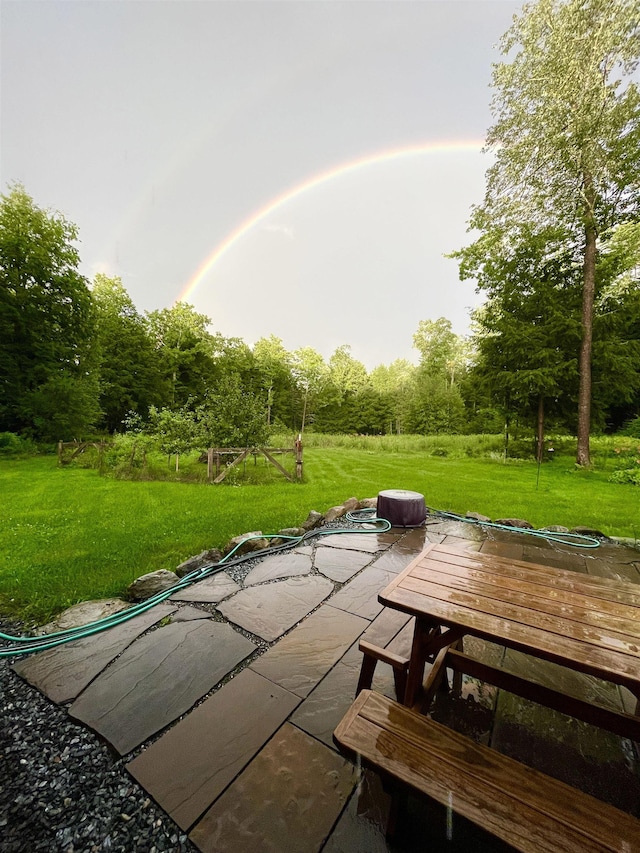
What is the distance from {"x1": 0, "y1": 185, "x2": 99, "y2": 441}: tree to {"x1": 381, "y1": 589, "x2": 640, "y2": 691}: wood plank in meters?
15.7

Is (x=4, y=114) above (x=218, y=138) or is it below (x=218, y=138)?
below

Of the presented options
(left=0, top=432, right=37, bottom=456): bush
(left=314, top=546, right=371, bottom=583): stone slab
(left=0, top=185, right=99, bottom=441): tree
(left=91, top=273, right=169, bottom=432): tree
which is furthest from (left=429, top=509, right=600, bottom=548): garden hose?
(left=91, top=273, right=169, bottom=432): tree

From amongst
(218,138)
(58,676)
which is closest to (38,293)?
(218,138)

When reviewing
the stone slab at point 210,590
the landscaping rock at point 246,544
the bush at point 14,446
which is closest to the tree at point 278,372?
the bush at point 14,446

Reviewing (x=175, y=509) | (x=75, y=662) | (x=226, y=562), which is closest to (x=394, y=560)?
(x=226, y=562)

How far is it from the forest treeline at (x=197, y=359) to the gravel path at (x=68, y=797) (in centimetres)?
730

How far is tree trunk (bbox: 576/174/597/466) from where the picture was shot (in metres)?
8.70

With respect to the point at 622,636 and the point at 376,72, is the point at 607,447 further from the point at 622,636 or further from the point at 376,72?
the point at 376,72

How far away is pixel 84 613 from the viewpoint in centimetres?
231

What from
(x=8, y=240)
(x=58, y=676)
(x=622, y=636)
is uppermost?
(x=8, y=240)

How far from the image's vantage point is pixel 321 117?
12.6 meters

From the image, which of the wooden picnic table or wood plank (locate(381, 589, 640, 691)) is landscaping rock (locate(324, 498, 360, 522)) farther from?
wood plank (locate(381, 589, 640, 691))

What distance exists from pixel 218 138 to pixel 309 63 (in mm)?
5298

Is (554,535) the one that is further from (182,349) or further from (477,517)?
(182,349)
